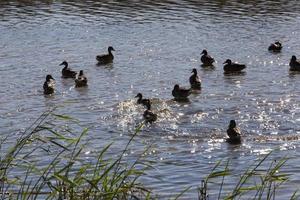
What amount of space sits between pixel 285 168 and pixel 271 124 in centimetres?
353

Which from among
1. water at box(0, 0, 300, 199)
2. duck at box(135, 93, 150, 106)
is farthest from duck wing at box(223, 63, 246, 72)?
duck at box(135, 93, 150, 106)

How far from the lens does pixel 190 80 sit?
75.8ft

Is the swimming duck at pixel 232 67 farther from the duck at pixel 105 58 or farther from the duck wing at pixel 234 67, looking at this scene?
the duck at pixel 105 58

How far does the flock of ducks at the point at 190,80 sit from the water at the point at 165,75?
→ 27cm

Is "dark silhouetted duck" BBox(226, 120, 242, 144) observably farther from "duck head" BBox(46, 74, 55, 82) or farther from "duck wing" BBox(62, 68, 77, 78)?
"duck wing" BBox(62, 68, 77, 78)

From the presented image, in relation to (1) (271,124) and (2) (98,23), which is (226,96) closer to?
(1) (271,124)

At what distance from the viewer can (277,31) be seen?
33031 mm

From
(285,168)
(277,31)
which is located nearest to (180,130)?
(285,168)

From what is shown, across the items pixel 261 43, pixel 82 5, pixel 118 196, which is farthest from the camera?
pixel 82 5

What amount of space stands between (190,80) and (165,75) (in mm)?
2161

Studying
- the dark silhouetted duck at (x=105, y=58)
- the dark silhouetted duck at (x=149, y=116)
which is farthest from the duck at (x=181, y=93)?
the dark silhouetted duck at (x=105, y=58)

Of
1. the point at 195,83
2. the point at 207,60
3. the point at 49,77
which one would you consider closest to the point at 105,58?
the point at 49,77

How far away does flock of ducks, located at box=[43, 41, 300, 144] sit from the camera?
16828mm

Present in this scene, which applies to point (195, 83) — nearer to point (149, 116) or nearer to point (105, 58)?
point (149, 116)
